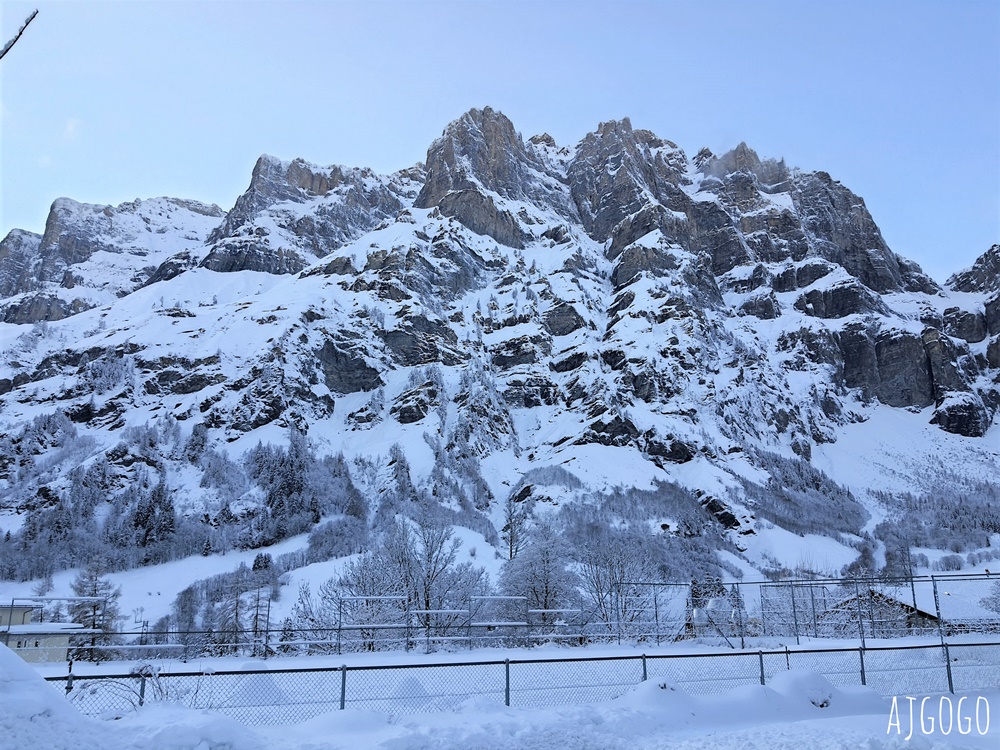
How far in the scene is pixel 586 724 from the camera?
14.4 metres

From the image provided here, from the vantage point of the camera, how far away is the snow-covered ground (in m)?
10.5

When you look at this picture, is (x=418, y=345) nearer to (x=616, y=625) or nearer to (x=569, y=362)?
(x=569, y=362)

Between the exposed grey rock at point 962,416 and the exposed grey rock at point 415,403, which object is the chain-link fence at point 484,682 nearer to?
the exposed grey rock at point 415,403

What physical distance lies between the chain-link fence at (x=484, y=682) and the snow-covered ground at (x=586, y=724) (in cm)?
89

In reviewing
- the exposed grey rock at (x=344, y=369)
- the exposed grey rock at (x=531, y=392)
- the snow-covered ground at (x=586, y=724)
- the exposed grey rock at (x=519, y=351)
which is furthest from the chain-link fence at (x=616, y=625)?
the exposed grey rock at (x=519, y=351)

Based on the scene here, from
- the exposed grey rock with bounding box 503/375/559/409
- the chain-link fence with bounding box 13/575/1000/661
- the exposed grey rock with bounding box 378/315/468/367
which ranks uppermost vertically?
the exposed grey rock with bounding box 378/315/468/367

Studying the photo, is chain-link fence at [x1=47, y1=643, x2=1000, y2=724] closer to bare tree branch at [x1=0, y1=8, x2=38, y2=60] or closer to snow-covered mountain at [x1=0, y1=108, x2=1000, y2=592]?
bare tree branch at [x1=0, y1=8, x2=38, y2=60]

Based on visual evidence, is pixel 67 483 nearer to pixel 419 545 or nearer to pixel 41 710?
pixel 419 545

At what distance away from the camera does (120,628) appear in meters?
64.1

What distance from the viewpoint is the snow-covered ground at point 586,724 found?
10484 mm

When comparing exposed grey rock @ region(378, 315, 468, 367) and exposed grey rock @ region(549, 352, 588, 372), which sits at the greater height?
exposed grey rock @ region(378, 315, 468, 367)

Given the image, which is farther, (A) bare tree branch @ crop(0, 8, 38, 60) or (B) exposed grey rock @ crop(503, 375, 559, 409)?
(B) exposed grey rock @ crop(503, 375, 559, 409)

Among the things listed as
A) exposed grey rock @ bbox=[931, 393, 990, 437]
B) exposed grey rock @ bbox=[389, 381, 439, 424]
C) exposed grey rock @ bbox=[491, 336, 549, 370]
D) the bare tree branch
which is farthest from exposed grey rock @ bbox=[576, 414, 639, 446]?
the bare tree branch

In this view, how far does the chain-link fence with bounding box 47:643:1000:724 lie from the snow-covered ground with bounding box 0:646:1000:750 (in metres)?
0.89
